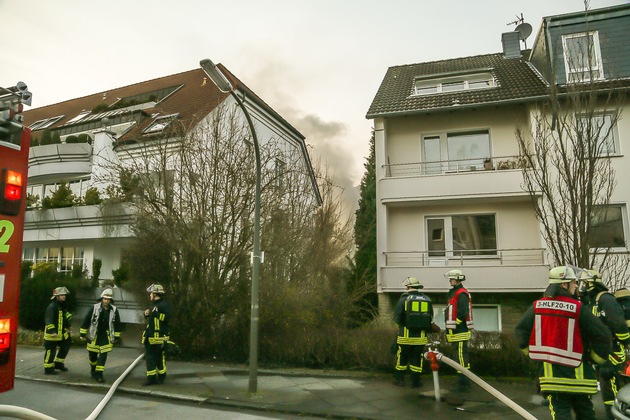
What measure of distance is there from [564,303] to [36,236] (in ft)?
64.9

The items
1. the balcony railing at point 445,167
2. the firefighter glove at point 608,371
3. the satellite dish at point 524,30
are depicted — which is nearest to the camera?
the firefighter glove at point 608,371

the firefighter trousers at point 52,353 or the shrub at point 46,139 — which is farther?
the shrub at point 46,139

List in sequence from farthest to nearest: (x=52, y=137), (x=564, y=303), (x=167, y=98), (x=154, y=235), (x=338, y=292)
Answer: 1. (x=167, y=98)
2. (x=52, y=137)
3. (x=338, y=292)
4. (x=154, y=235)
5. (x=564, y=303)

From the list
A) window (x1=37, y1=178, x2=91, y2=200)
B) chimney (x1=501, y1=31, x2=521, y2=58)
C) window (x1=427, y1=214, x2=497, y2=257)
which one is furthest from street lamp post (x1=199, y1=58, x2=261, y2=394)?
chimney (x1=501, y1=31, x2=521, y2=58)

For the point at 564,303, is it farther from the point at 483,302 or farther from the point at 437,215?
the point at 437,215

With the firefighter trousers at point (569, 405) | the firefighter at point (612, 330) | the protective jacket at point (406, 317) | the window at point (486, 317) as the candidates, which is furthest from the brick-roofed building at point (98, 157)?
the firefighter trousers at point (569, 405)

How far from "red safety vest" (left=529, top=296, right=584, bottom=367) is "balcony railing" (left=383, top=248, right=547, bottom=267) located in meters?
9.99

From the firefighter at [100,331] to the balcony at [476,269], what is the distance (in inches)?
338

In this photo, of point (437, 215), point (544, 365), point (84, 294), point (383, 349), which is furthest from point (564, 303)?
point (84, 294)

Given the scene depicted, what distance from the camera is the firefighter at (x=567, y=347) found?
15.7 feet

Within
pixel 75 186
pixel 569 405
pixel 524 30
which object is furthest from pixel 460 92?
pixel 75 186

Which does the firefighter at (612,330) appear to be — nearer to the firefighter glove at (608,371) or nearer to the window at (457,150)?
the firefighter glove at (608,371)

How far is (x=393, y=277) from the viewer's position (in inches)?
592

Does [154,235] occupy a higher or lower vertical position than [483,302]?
higher
